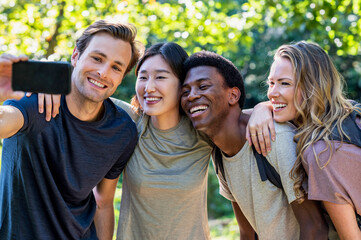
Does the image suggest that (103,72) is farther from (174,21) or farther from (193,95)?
(174,21)

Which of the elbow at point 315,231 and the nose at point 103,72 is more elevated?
the nose at point 103,72

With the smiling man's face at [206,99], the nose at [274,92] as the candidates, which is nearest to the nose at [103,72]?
the smiling man's face at [206,99]

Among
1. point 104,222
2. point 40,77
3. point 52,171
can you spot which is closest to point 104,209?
point 104,222

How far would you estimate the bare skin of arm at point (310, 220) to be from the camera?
8.98 ft

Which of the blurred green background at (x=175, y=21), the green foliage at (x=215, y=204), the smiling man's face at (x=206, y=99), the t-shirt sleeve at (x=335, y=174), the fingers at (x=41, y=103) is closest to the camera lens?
the t-shirt sleeve at (x=335, y=174)

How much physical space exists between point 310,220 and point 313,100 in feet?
2.74

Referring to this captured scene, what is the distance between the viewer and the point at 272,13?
23.2ft

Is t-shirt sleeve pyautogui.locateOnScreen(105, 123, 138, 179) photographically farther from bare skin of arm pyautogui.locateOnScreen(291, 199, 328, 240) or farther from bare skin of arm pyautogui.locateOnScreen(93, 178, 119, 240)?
bare skin of arm pyautogui.locateOnScreen(291, 199, 328, 240)

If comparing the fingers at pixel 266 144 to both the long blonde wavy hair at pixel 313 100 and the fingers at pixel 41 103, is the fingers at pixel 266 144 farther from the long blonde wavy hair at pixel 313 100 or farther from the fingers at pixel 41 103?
the fingers at pixel 41 103

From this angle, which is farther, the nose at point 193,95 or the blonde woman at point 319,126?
the nose at point 193,95

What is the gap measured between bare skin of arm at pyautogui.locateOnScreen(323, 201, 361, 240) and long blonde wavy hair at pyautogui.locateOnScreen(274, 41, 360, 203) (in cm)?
22

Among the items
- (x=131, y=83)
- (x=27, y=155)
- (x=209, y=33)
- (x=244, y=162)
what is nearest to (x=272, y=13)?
(x=209, y=33)

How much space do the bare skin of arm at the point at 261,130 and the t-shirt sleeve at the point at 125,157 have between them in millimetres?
936

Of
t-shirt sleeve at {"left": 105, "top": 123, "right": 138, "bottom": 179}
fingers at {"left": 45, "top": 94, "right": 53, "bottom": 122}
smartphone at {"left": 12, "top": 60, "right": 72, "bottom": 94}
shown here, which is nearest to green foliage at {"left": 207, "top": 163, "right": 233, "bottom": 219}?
t-shirt sleeve at {"left": 105, "top": 123, "right": 138, "bottom": 179}
